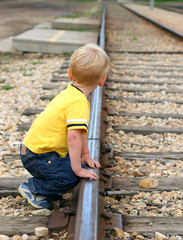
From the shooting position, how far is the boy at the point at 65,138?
1.98m

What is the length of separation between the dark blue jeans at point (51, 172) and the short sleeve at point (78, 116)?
0.29 meters

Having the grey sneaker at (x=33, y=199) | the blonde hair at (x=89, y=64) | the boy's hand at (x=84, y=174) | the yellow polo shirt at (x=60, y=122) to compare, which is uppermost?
the blonde hair at (x=89, y=64)

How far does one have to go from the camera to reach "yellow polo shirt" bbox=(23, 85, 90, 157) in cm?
198

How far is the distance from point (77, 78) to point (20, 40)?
578 cm

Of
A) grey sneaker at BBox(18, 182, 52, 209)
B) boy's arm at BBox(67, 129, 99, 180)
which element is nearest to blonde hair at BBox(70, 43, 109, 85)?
boy's arm at BBox(67, 129, 99, 180)

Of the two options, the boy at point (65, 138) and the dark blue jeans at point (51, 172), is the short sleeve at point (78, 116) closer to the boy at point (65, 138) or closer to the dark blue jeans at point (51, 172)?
the boy at point (65, 138)

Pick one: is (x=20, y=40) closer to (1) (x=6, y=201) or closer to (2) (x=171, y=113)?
(2) (x=171, y=113)

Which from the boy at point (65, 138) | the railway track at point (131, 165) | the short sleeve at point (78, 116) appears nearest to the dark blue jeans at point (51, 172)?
the boy at point (65, 138)

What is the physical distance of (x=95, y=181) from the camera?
209 cm

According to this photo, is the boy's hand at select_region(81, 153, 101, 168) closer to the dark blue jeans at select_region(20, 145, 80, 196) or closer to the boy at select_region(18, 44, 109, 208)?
the boy at select_region(18, 44, 109, 208)

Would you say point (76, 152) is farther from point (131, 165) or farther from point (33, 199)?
point (131, 165)

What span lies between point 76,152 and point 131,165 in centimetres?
89

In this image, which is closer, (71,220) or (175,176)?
(71,220)

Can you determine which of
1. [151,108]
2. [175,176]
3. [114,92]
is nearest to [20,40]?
[114,92]
